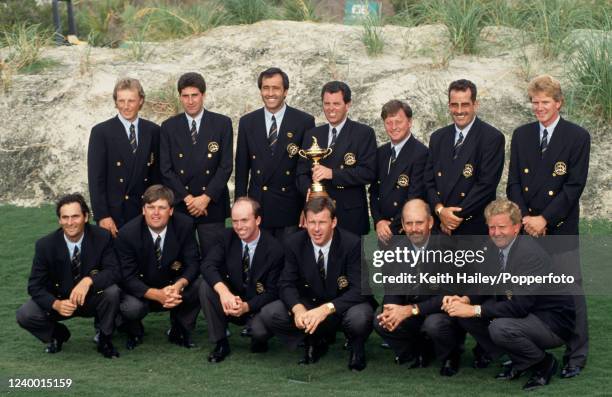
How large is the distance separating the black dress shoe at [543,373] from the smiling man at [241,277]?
5.62 feet

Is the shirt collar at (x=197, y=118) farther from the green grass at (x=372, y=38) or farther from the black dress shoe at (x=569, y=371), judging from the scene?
the green grass at (x=372, y=38)

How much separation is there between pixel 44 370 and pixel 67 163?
5500 millimetres

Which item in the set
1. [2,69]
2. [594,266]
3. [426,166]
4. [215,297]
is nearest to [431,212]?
[426,166]

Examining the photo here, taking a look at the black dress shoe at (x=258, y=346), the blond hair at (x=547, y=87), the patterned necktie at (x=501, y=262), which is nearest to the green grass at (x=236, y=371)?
the black dress shoe at (x=258, y=346)

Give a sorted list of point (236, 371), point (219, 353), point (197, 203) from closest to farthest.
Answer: point (236, 371) < point (219, 353) < point (197, 203)

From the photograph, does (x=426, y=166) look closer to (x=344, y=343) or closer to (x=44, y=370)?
(x=344, y=343)

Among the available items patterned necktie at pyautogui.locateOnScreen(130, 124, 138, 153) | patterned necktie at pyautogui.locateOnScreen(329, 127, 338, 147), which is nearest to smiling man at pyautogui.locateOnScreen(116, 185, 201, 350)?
patterned necktie at pyautogui.locateOnScreen(130, 124, 138, 153)

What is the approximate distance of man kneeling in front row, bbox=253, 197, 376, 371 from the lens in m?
7.00

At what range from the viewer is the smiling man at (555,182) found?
6.85 m

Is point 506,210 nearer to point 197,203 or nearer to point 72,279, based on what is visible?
point 197,203

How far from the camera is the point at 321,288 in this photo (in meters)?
7.16

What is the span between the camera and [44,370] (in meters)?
6.89

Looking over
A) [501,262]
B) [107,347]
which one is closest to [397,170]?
[501,262]

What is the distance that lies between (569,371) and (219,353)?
2.18 meters
